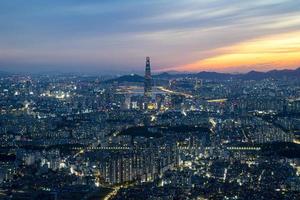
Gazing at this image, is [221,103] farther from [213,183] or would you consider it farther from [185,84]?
[213,183]

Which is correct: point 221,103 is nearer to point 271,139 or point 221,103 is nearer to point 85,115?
point 85,115

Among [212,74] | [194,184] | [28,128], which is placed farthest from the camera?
[212,74]

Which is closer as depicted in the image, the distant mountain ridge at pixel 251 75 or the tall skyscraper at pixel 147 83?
the tall skyscraper at pixel 147 83

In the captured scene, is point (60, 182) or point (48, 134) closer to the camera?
point (60, 182)

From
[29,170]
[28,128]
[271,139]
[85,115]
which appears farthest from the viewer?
[85,115]

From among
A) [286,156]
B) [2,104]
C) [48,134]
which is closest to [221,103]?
[2,104]

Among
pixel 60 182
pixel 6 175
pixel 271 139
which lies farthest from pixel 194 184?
pixel 271 139

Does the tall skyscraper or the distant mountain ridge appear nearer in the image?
the tall skyscraper

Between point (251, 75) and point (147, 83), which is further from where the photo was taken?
point (251, 75)

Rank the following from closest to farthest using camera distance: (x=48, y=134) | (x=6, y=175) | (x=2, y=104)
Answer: (x=6, y=175)
(x=48, y=134)
(x=2, y=104)
